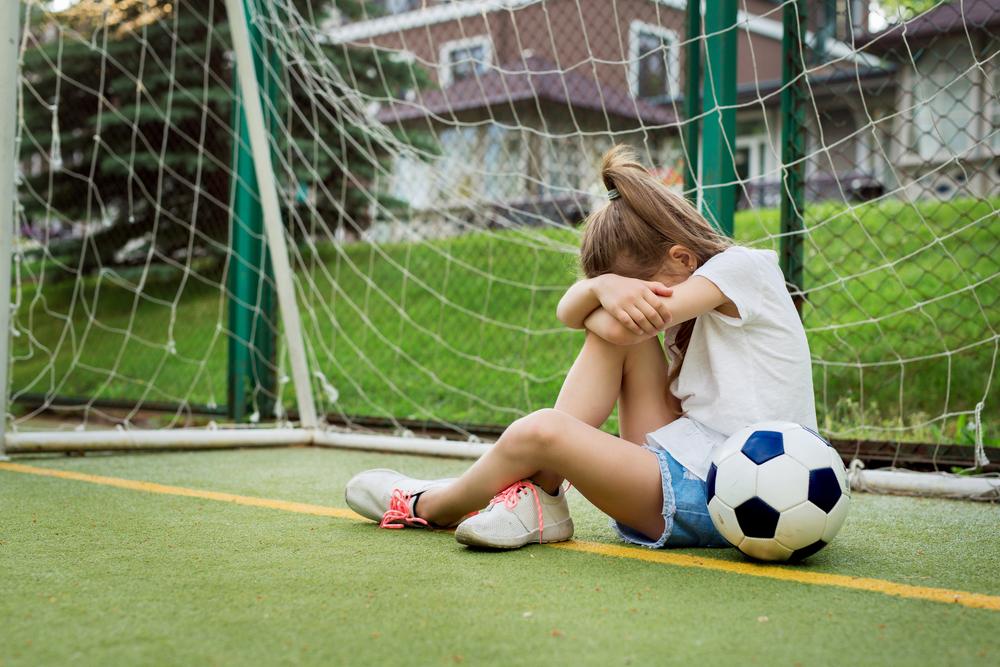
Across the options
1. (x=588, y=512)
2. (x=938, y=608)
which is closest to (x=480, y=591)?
(x=938, y=608)

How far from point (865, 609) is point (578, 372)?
2.78 ft

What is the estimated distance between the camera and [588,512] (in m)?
2.81

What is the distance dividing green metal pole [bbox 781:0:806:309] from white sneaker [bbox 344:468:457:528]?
5.66 ft

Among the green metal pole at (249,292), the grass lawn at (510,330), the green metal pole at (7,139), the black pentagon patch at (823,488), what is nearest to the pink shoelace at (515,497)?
the black pentagon patch at (823,488)

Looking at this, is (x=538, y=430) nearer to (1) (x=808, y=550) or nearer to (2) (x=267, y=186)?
(1) (x=808, y=550)

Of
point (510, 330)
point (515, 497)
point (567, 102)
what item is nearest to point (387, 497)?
point (515, 497)

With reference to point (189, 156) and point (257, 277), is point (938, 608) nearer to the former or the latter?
point (257, 277)

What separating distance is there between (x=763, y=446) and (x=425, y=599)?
733mm

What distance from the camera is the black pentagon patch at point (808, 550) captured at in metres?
2.02

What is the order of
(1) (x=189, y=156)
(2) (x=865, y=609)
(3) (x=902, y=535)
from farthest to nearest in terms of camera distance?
(1) (x=189, y=156)
(3) (x=902, y=535)
(2) (x=865, y=609)

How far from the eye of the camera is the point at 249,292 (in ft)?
16.5

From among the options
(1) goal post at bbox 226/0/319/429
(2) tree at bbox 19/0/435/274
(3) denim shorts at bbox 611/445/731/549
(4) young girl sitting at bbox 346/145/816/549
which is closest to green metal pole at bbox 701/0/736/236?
(4) young girl sitting at bbox 346/145/816/549

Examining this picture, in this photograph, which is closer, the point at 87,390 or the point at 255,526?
the point at 255,526

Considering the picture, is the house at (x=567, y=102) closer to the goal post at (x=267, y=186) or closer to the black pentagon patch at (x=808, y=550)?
the goal post at (x=267, y=186)
